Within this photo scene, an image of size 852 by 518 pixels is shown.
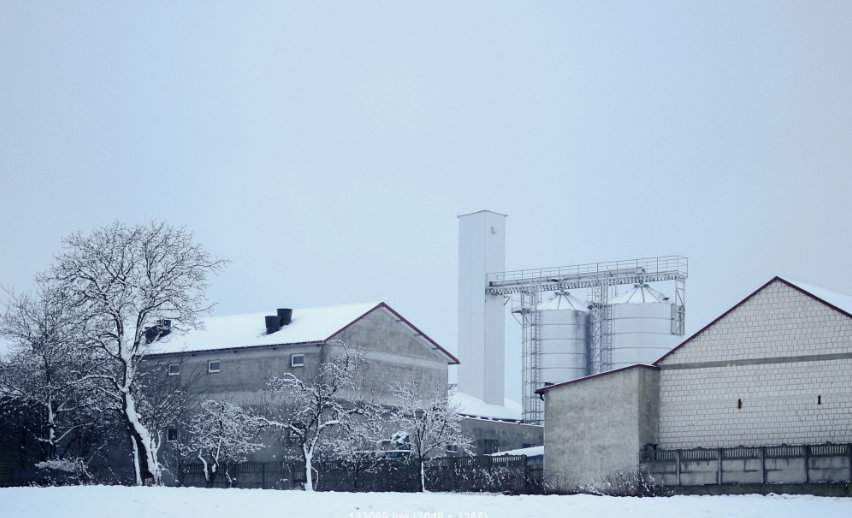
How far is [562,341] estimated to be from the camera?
2869 inches

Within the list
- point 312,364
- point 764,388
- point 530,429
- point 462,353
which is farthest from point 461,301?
point 764,388

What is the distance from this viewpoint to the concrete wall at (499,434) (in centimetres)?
6712

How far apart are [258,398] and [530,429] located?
19.8 meters

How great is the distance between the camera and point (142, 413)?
174ft

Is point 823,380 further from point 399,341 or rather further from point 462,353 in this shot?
point 462,353

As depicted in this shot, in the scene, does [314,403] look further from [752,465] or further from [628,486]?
[752,465]

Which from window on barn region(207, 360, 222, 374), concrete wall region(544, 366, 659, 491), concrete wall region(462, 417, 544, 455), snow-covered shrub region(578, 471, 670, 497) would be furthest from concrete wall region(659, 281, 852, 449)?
window on barn region(207, 360, 222, 374)

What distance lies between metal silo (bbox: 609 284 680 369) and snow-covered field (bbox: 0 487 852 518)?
112ft

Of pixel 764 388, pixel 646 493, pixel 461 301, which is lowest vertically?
pixel 646 493

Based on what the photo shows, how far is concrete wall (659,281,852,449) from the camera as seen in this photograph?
41.5 m

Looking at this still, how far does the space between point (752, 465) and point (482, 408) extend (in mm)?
34165

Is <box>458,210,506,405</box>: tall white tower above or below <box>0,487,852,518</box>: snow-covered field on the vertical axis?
above

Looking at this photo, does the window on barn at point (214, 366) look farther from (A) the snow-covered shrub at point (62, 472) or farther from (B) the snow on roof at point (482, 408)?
(B) the snow on roof at point (482, 408)

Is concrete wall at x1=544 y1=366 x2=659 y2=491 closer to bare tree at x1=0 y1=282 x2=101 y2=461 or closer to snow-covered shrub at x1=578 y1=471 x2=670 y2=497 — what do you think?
snow-covered shrub at x1=578 y1=471 x2=670 y2=497
